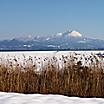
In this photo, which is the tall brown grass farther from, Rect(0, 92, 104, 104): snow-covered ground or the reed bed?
Rect(0, 92, 104, 104): snow-covered ground

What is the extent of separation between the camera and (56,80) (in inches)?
380

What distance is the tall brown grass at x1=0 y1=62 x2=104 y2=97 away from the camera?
9.28 meters

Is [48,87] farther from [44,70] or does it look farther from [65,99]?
[65,99]

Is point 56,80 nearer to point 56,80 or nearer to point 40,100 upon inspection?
point 56,80

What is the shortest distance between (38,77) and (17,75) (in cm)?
57

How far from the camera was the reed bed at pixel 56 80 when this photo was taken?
9289 mm

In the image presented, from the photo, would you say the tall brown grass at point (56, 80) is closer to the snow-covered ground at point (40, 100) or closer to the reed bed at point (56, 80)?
the reed bed at point (56, 80)

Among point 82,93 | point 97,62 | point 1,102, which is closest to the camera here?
point 1,102

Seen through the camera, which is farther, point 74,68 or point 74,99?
point 74,68

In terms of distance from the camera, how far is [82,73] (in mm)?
9805

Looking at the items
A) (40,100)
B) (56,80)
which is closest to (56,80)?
(56,80)

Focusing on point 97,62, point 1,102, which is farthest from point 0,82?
point 1,102

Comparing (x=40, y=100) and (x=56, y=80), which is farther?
(x=56, y=80)

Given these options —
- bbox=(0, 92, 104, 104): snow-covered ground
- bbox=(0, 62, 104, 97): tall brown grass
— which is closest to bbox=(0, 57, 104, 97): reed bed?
bbox=(0, 62, 104, 97): tall brown grass
